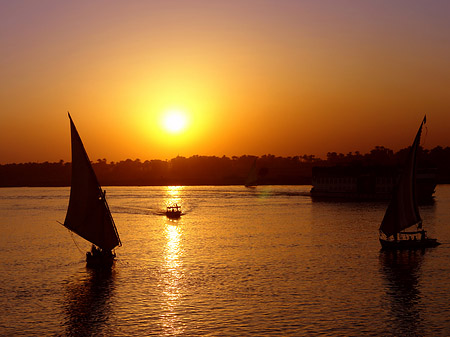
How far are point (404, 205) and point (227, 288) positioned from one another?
25442 mm

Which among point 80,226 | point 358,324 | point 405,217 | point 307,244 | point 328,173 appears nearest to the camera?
point 358,324

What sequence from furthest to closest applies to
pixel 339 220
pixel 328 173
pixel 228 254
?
pixel 328 173 → pixel 339 220 → pixel 228 254

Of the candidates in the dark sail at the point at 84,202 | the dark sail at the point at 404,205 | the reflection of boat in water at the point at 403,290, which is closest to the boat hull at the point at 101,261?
the dark sail at the point at 84,202

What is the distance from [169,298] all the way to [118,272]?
39.3ft

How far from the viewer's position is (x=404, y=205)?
59781 mm

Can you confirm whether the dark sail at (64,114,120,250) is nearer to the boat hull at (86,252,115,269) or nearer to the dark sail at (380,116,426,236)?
the boat hull at (86,252,115,269)

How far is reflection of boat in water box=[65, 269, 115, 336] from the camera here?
33825 mm

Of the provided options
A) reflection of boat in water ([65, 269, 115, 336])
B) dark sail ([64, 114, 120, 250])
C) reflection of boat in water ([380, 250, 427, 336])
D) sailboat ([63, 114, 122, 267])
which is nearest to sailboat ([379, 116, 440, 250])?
reflection of boat in water ([380, 250, 427, 336])

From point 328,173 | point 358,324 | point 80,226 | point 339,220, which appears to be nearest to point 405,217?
point 358,324

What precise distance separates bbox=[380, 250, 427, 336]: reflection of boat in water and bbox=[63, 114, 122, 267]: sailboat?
26.2 meters

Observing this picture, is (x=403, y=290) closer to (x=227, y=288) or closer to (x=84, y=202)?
(x=227, y=288)

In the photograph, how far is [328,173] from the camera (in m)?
182

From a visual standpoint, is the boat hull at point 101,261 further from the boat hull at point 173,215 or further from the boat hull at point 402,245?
the boat hull at point 173,215

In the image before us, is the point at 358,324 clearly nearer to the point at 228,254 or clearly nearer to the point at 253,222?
the point at 228,254
